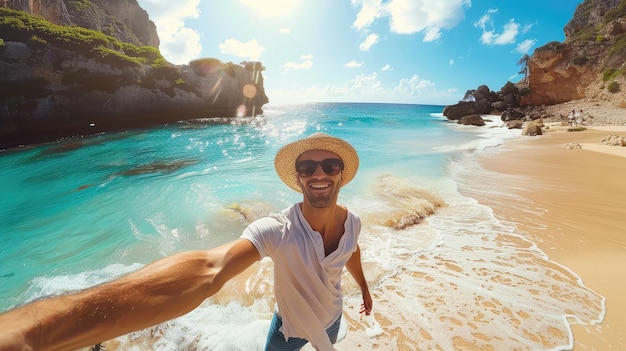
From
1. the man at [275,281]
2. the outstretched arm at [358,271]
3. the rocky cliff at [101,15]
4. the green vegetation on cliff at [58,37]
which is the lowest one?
the outstretched arm at [358,271]

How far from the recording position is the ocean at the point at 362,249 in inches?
132

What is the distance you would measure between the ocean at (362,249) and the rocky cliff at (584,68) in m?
36.9

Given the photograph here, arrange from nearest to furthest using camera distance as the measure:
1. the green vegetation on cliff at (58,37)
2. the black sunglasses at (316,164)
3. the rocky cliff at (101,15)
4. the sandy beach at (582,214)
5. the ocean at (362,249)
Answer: the black sunglasses at (316,164), the ocean at (362,249), the sandy beach at (582,214), the green vegetation on cliff at (58,37), the rocky cliff at (101,15)

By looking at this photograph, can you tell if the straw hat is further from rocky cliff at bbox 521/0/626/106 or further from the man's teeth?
rocky cliff at bbox 521/0/626/106

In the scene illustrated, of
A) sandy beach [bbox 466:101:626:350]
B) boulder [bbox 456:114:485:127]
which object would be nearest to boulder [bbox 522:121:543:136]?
sandy beach [bbox 466:101:626:350]

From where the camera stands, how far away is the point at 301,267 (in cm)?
184

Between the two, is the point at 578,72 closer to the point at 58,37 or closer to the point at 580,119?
the point at 580,119

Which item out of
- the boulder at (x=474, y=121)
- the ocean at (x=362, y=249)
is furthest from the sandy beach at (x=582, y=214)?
the boulder at (x=474, y=121)

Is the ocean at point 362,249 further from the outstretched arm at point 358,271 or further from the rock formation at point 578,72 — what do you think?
the rock formation at point 578,72

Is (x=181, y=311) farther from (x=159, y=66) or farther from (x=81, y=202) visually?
(x=159, y=66)

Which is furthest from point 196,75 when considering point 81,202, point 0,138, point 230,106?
point 81,202

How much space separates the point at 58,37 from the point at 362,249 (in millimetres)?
39046

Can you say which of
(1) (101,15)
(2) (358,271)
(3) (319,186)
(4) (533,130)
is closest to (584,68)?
(4) (533,130)

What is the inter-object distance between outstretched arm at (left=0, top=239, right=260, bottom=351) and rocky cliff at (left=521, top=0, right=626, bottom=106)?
44.7m
